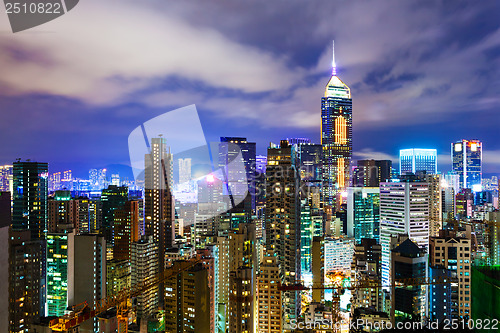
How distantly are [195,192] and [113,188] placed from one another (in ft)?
17.7

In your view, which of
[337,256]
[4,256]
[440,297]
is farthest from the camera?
[337,256]

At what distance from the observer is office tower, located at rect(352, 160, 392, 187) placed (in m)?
18.1

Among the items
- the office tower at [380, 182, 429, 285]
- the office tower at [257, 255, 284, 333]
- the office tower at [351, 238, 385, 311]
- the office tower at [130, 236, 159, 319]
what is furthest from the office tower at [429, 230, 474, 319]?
the office tower at [130, 236, 159, 319]

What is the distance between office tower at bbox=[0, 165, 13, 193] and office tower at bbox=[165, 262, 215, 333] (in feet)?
15.4

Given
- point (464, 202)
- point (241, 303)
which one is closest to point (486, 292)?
point (241, 303)

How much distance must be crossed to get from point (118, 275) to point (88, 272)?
186 cm

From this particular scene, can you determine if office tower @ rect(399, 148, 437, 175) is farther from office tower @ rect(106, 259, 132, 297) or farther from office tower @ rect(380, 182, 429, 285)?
office tower @ rect(106, 259, 132, 297)

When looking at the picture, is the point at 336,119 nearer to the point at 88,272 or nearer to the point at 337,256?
the point at 337,256

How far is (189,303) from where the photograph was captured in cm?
560

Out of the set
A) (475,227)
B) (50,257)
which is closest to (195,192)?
(50,257)

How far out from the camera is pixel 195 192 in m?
7.20

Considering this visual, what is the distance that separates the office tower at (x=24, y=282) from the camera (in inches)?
237

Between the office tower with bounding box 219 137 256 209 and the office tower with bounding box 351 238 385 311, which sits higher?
the office tower with bounding box 219 137 256 209

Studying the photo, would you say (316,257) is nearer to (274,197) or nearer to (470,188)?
(274,197)
